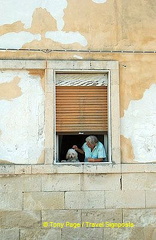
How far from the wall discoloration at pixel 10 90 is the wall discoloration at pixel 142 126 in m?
1.95

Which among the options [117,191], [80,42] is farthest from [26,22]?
[117,191]

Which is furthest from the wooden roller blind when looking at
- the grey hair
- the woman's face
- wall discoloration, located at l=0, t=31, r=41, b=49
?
wall discoloration, located at l=0, t=31, r=41, b=49

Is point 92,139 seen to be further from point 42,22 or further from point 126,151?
point 42,22

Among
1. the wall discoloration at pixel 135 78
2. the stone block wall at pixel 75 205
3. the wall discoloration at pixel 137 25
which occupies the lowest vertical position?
the stone block wall at pixel 75 205

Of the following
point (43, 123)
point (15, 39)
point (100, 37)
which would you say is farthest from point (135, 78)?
point (15, 39)

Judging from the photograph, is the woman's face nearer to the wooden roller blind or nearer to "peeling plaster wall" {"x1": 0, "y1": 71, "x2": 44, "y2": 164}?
the wooden roller blind

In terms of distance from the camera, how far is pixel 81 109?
7.35 metres

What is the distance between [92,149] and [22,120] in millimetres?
1375

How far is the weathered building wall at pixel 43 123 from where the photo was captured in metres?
6.98

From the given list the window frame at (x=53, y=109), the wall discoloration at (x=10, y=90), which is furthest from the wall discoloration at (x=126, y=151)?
the wall discoloration at (x=10, y=90)

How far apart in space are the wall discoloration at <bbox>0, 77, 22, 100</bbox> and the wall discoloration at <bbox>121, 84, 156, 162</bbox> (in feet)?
6.40

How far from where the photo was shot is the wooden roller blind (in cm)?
730

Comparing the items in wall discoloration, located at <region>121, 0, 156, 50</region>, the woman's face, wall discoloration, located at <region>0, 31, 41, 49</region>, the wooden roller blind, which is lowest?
the woman's face

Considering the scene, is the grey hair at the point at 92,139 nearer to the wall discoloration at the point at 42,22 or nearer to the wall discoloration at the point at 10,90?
the wall discoloration at the point at 10,90
